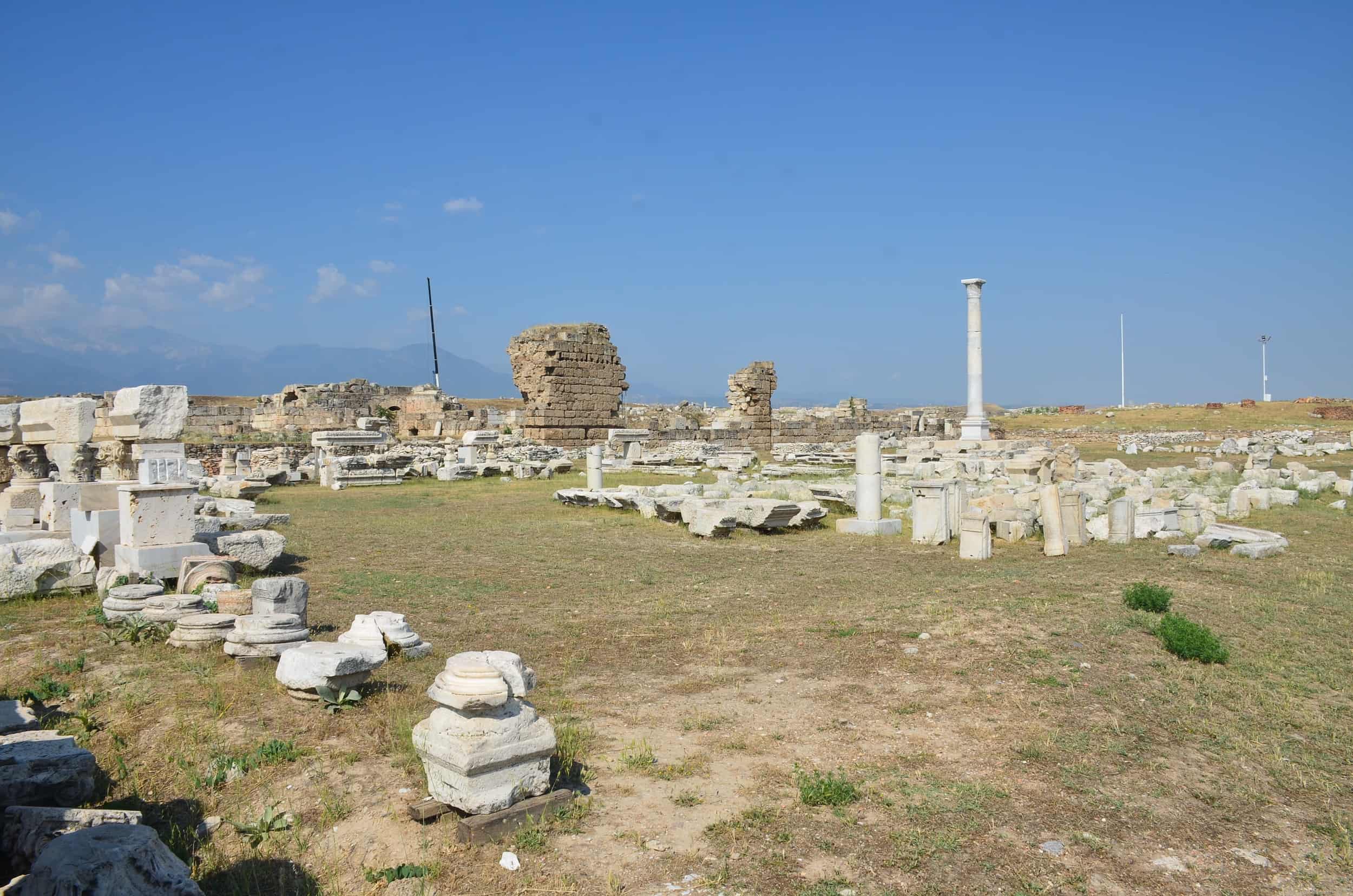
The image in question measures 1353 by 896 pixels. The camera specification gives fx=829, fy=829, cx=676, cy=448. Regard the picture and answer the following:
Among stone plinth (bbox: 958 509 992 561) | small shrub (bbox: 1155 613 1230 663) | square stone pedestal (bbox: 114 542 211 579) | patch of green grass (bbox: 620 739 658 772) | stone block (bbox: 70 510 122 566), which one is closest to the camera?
patch of green grass (bbox: 620 739 658 772)

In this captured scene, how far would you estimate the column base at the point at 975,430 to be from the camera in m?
24.4

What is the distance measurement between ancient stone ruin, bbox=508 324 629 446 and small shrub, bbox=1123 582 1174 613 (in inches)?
828

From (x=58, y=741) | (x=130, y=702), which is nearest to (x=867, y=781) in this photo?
(x=58, y=741)

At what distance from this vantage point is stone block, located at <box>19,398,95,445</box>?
1030cm

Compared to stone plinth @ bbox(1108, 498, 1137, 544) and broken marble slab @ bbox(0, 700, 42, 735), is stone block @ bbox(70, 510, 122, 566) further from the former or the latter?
stone plinth @ bbox(1108, 498, 1137, 544)

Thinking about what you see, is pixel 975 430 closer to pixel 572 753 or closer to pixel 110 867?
pixel 572 753

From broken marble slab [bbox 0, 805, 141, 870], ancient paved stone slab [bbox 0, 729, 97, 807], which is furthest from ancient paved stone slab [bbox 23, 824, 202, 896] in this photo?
ancient paved stone slab [bbox 0, 729, 97, 807]

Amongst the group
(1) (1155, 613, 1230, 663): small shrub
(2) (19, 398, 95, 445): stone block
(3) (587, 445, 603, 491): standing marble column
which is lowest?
(1) (1155, 613, 1230, 663): small shrub

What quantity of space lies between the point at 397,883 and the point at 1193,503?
13157 mm

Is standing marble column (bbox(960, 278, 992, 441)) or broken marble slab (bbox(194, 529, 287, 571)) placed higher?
standing marble column (bbox(960, 278, 992, 441))

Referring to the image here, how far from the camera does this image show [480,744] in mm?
3713

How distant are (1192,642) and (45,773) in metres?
6.83

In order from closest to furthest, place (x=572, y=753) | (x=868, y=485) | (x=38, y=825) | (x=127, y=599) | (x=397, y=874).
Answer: (x=38, y=825)
(x=397, y=874)
(x=572, y=753)
(x=127, y=599)
(x=868, y=485)

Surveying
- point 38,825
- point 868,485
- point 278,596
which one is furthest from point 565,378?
point 38,825
